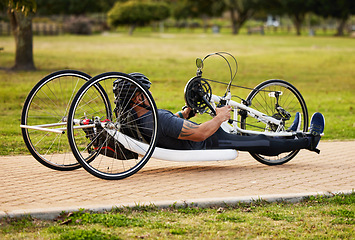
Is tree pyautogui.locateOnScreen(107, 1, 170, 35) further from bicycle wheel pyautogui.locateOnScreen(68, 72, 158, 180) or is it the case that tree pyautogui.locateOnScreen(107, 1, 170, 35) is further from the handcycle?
bicycle wheel pyautogui.locateOnScreen(68, 72, 158, 180)

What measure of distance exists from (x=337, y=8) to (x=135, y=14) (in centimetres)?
2394

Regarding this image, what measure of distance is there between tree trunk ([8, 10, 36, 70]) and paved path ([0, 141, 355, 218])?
14.8 m

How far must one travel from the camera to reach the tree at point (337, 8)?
220ft

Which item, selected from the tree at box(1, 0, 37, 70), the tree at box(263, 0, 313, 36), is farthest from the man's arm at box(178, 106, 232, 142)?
the tree at box(263, 0, 313, 36)

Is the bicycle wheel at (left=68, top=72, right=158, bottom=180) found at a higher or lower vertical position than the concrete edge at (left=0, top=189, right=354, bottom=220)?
higher

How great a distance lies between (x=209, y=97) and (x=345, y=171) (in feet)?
6.08

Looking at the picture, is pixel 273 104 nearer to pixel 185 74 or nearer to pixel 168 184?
pixel 168 184

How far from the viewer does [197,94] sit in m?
6.66

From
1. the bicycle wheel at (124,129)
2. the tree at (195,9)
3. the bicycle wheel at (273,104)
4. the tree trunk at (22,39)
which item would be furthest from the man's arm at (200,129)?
the tree at (195,9)

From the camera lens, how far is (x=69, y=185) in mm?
5953

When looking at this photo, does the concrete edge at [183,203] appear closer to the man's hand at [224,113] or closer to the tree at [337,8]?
the man's hand at [224,113]

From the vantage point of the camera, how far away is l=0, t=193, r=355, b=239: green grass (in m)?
4.53

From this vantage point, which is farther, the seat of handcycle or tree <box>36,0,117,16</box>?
tree <box>36,0,117,16</box>

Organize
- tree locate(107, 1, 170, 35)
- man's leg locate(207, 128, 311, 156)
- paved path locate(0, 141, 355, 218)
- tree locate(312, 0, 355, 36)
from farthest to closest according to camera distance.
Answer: tree locate(107, 1, 170, 35)
tree locate(312, 0, 355, 36)
man's leg locate(207, 128, 311, 156)
paved path locate(0, 141, 355, 218)
